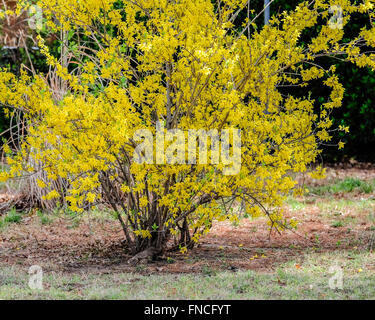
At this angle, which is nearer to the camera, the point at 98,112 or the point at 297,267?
the point at 98,112

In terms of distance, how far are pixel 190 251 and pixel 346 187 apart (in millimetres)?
3282

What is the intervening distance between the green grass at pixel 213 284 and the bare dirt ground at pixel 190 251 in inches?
9.8

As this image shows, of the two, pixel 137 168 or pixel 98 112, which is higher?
pixel 98 112

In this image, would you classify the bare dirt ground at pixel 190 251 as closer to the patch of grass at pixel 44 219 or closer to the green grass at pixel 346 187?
the patch of grass at pixel 44 219

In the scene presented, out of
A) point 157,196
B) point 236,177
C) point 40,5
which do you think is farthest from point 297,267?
point 40,5

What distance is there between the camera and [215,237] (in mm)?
6039

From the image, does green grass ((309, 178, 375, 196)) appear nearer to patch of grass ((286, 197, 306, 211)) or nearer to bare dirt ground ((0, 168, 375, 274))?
patch of grass ((286, 197, 306, 211))

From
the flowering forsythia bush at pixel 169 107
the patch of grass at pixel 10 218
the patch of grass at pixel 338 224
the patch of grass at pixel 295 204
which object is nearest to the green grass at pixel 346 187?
the patch of grass at pixel 295 204

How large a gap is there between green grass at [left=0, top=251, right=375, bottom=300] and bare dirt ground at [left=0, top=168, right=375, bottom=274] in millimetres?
248

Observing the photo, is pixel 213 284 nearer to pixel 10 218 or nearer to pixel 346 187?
pixel 10 218

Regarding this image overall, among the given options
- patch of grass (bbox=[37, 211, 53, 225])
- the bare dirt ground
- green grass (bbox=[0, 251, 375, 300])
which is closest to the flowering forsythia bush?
the bare dirt ground

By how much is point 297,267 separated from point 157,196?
51.8 inches

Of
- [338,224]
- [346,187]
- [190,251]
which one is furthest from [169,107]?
[346,187]
